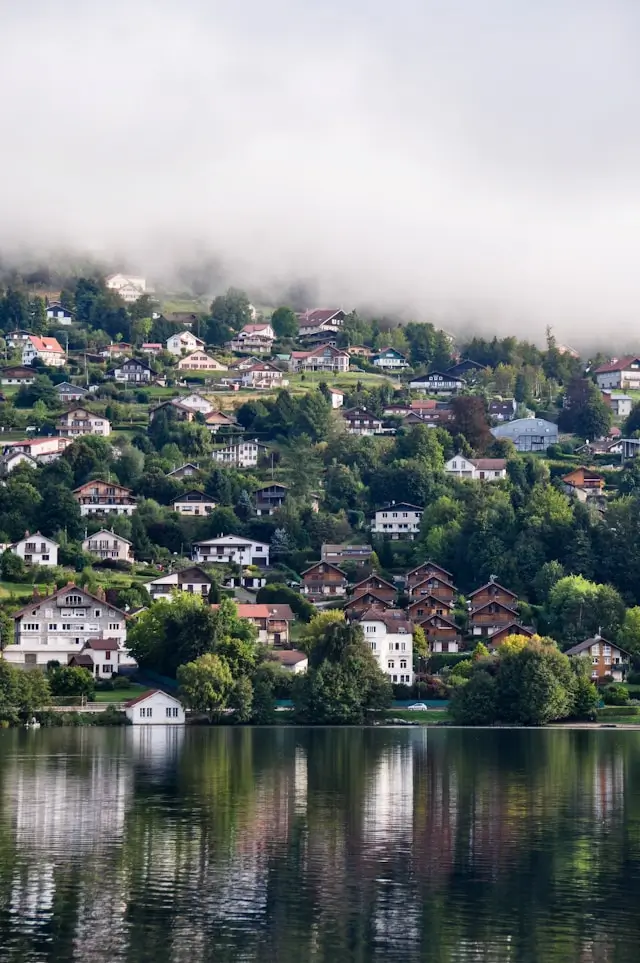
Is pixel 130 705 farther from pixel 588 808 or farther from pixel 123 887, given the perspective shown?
pixel 123 887

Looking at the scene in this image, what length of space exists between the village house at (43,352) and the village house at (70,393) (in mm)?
11481

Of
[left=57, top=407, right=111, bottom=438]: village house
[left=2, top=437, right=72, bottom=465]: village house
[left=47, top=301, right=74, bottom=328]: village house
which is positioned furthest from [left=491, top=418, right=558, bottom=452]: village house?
[left=47, top=301, right=74, bottom=328]: village house

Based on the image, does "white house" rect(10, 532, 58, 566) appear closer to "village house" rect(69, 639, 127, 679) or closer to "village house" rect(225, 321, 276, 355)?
"village house" rect(69, 639, 127, 679)

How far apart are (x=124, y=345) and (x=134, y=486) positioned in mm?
52183

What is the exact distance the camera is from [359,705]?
8394 centimetres

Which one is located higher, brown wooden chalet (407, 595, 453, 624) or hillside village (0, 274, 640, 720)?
hillside village (0, 274, 640, 720)

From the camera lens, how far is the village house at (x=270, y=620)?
10044 centimetres

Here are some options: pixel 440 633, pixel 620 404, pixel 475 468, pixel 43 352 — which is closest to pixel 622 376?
pixel 620 404

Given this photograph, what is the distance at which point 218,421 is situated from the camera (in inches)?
5846

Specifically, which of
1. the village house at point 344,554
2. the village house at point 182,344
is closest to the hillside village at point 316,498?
the village house at point 344,554

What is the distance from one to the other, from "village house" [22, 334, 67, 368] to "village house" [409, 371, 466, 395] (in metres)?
34.2

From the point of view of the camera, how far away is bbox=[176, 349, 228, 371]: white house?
172875mm

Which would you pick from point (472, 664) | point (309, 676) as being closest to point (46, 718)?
point (309, 676)

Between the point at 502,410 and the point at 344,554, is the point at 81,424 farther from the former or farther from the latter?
the point at 502,410
